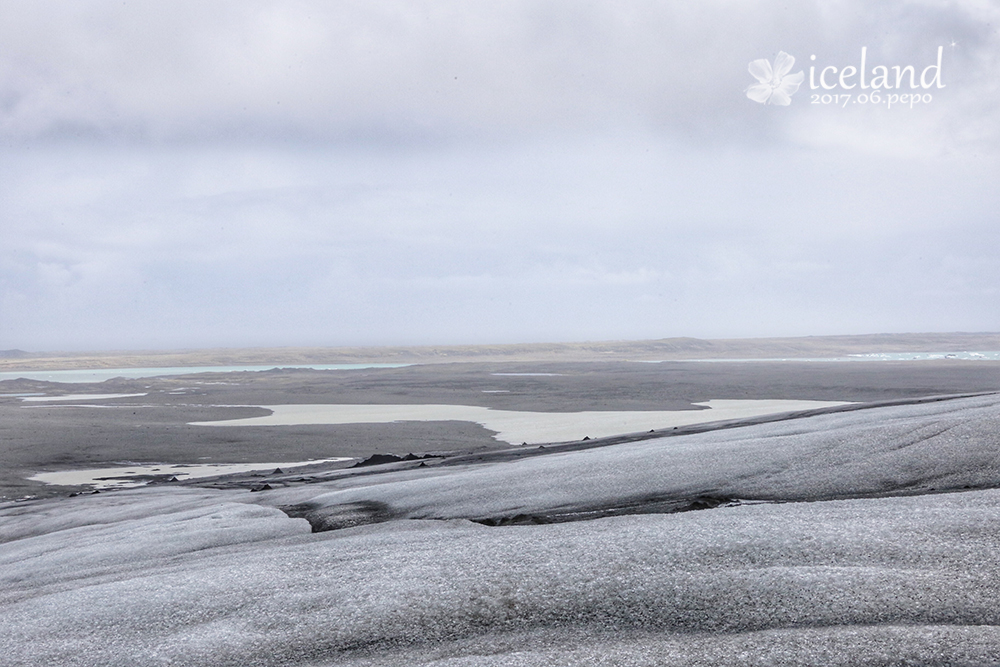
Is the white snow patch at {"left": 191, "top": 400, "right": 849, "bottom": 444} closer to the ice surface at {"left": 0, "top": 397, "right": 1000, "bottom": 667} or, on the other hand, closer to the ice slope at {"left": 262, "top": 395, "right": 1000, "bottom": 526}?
the ice slope at {"left": 262, "top": 395, "right": 1000, "bottom": 526}

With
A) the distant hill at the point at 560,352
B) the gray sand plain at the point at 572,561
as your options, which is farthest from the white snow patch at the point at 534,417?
the distant hill at the point at 560,352

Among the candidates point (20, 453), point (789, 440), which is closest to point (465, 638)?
point (789, 440)

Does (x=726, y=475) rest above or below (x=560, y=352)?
below

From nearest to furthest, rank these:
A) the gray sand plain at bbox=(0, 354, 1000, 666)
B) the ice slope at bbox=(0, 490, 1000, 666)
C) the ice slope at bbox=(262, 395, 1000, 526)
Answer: the ice slope at bbox=(0, 490, 1000, 666), the gray sand plain at bbox=(0, 354, 1000, 666), the ice slope at bbox=(262, 395, 1000, 526)

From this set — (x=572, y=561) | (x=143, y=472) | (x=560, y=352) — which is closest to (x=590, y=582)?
(x=572, y=561)

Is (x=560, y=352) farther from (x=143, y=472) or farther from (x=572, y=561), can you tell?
(x=572, y=561)

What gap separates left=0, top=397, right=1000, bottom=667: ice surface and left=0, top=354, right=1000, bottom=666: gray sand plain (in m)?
0.02

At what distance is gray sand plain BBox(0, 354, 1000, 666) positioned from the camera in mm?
4230

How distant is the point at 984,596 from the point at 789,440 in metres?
5.46

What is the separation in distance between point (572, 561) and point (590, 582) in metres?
0.41

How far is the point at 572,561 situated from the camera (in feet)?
17.6

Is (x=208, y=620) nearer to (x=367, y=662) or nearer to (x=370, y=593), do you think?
(x=370, y=593)

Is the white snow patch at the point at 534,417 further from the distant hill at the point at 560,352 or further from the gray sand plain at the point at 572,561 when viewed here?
the distant hill at the point at 560,352

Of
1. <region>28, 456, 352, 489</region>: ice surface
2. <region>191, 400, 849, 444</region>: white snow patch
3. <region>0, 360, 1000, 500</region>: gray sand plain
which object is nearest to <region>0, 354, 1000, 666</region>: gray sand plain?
<region>28, 456, 352, 489</region>: ice surface
